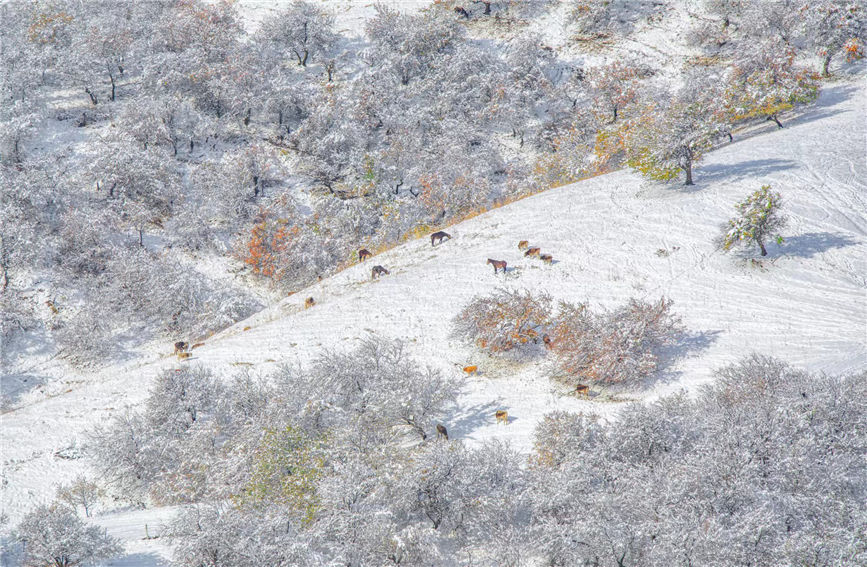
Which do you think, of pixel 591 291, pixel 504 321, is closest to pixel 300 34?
pixel 591 291

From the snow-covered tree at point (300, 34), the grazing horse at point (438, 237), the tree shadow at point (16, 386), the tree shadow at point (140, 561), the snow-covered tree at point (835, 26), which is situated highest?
the snow-covered tree at point (300, 34)

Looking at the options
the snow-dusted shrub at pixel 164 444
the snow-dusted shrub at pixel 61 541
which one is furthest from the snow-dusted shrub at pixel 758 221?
the snow-dusted shrub at pixel 61 541

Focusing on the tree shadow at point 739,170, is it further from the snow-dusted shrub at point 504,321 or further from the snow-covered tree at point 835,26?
the snow-covered tree at point 835,26

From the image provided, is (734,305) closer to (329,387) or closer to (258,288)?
(329,387)

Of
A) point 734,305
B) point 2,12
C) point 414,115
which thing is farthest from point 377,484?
point 2,12

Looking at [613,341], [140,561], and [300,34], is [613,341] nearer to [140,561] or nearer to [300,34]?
[140,561]

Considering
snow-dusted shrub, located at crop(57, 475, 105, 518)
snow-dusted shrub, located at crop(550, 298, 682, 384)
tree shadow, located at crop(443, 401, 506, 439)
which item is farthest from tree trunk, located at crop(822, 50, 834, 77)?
snow-dusted shrub, located at crop(57, 475, 105, 518)

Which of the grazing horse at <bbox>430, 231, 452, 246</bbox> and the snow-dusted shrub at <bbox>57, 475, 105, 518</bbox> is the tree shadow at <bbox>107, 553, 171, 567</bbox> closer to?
the snow-dusted shrub at <bbox>57, 475, 105, 518</bbox>
